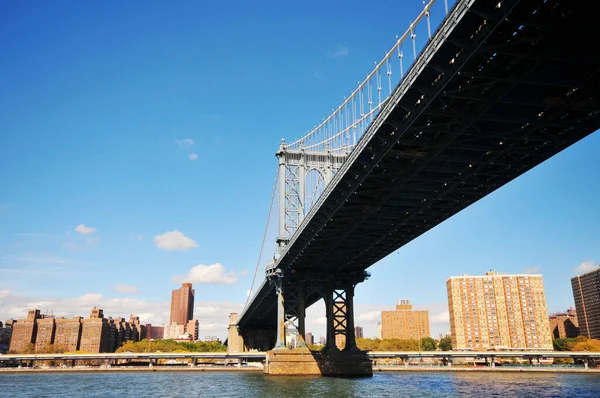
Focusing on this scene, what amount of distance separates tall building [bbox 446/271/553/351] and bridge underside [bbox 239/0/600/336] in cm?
11743

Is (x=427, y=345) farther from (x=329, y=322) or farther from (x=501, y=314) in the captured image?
(x=329, y=322)

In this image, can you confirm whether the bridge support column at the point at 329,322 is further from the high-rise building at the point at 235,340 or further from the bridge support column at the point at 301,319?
the high-rise building at the point at 235,340

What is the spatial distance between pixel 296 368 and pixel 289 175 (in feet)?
70.9

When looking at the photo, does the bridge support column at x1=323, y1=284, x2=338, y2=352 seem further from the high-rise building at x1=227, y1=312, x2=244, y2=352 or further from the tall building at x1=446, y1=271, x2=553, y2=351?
the tall building at x1=446, y1=271, x2=553, y2=351

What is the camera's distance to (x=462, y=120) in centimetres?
2489

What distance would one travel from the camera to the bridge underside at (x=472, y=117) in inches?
721

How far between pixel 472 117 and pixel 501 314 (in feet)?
456

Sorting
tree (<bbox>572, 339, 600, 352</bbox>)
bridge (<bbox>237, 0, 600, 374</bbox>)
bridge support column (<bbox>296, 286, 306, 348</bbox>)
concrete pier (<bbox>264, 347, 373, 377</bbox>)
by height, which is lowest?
concrete pier (<bbox>264, 347, 373, 377</bbox>)

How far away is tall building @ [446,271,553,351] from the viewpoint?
483 ft

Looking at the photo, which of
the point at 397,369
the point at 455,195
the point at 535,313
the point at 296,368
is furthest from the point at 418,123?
the point at 535,313

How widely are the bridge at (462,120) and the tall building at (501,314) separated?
367ft

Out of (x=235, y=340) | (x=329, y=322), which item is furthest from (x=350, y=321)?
(x=235, y=340)

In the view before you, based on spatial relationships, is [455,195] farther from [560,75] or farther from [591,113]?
[560,75]

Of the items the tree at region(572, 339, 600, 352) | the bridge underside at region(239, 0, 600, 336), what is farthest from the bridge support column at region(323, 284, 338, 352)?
the tree at region(572, 339, 600, 352)
